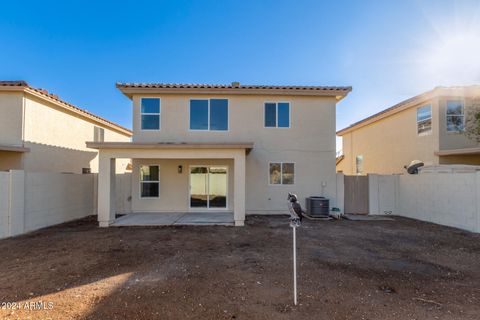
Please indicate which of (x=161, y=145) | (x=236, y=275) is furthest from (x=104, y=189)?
(x=236, y=275)

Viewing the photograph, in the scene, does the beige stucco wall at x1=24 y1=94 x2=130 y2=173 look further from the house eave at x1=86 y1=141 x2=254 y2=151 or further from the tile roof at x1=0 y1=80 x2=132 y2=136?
the house eave at x1=86 y1=141 x2=254 y2=151

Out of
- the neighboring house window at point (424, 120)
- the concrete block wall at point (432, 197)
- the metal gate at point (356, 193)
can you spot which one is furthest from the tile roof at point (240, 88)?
the neighboring house window at point (424, 120)

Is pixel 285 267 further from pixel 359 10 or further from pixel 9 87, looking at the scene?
pixel 9 87

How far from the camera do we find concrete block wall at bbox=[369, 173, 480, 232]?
8133 mm

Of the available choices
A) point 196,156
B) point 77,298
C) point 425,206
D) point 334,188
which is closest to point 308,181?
point 334,188

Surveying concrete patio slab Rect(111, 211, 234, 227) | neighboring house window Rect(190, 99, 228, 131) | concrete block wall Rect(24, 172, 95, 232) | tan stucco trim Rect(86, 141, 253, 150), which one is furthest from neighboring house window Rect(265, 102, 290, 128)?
concrete block wall Rect(24, 172, 95, 232)

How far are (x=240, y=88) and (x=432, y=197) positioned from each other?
9305 mm

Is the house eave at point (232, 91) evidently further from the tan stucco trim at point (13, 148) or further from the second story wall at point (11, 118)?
the tan stucco trim at point (13, 148)

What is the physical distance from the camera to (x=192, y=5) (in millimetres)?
10469

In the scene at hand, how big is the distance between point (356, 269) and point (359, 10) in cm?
934

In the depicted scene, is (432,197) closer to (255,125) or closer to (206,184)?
(255,125)

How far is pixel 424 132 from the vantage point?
39.9 ft

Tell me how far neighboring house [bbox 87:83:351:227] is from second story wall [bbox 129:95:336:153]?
0.05m

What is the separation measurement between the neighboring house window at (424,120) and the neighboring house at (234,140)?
482 cm
